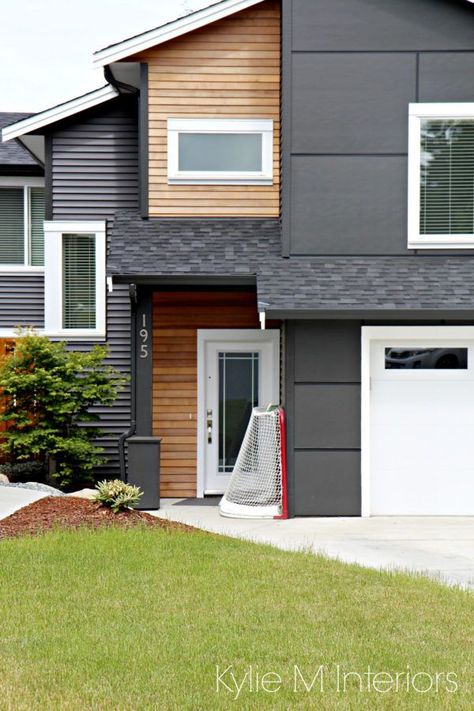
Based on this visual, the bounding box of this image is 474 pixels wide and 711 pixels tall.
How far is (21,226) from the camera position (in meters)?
17.3

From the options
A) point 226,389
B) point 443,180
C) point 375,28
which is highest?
point 375,28

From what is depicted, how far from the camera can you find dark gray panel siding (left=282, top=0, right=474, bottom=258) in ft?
43.1

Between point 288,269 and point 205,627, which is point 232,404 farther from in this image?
point 205,627

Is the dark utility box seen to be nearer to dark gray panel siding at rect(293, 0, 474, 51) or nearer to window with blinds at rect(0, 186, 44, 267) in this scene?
window with blinds at rect(0, 186, 44, 267)

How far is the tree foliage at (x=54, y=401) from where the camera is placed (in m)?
14.3

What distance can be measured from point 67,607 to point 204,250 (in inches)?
278

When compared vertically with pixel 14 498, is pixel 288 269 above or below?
above

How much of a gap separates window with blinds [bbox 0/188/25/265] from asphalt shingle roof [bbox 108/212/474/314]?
3.59 meters

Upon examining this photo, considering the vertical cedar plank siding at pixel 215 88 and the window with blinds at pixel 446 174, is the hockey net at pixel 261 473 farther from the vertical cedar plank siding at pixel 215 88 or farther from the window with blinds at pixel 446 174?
the vertical cedar plank siding at pixel 215 88

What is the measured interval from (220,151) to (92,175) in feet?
7.54

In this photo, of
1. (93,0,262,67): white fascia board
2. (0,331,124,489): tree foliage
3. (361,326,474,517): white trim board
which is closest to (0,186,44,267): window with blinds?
(0,331,124,489): tree foliage

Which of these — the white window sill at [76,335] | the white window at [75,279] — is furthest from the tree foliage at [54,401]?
the white window at [75,279]

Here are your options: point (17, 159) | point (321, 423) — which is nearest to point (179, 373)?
point (321, 423)

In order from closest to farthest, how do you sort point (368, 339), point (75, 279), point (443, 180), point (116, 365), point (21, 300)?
point (368, 339) < point (443, 180) < point (116, 365) < point (75, 279) < point (21, 300)
